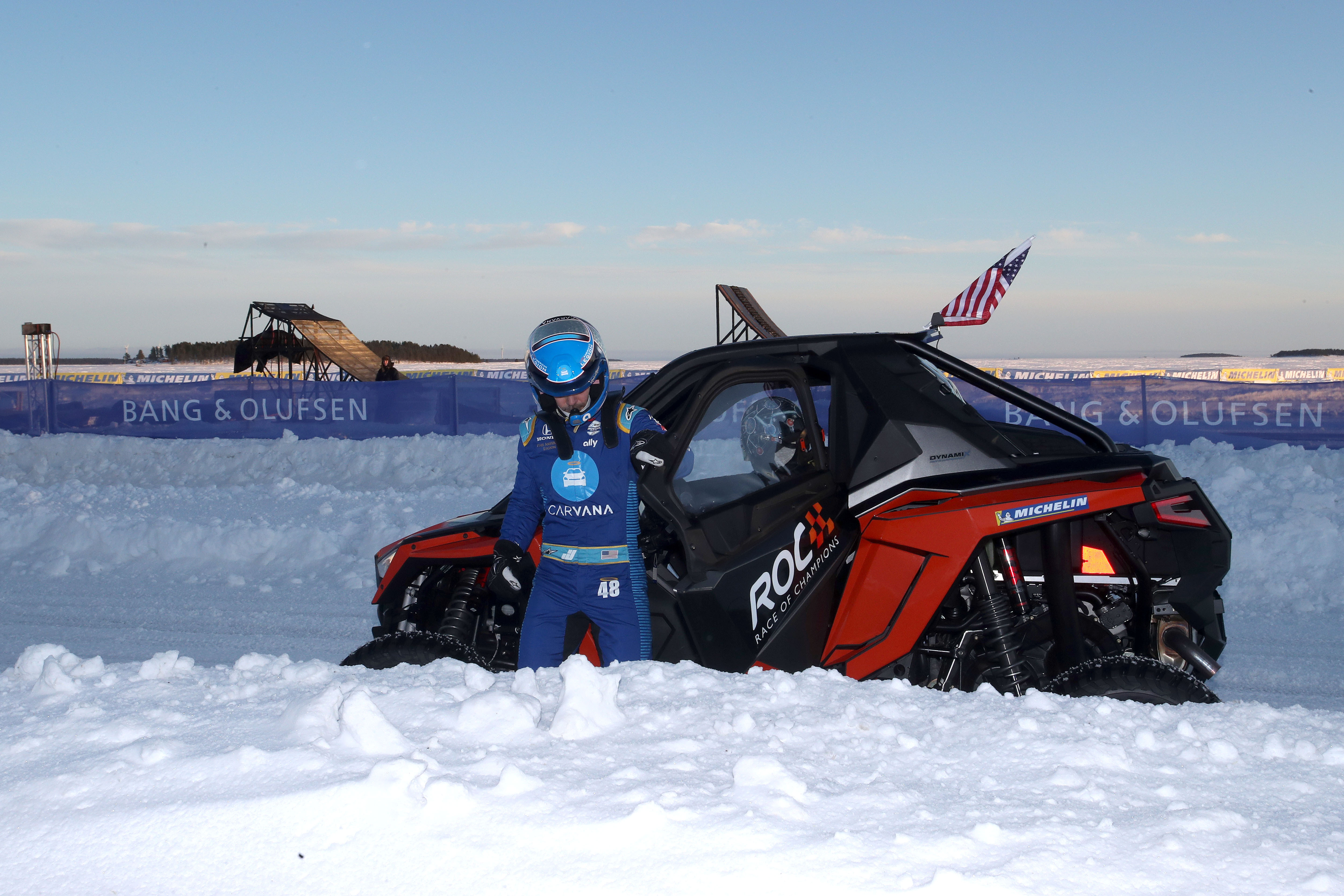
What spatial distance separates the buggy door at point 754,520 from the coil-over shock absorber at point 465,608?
2.78ft

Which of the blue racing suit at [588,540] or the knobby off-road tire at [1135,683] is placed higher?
the blue racing suit at [588,540]

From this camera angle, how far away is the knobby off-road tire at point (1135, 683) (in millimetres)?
3146

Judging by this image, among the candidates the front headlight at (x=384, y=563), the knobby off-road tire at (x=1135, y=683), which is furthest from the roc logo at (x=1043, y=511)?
the front headlight at (x=384, y=563)

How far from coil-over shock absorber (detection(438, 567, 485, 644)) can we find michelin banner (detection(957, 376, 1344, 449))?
9.53 meters

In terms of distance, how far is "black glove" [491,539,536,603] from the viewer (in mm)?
3551

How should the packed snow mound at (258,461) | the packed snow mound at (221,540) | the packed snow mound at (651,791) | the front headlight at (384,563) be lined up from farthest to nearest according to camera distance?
the packed snow mound at (258,461) < the packed snow mound at (221,540) < the front headlight at (384,563) < the packed snow mound at (651,791)

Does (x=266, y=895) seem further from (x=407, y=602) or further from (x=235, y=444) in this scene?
(x=235, y=444)

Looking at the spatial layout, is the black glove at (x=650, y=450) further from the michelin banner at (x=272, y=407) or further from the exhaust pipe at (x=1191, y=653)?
the michelin banner at (x=272, y=407)

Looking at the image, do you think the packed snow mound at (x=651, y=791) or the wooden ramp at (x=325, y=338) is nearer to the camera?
the packed snow mound at (x=651, y=791)

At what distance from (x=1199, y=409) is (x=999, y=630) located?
419 inches

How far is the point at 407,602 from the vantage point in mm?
4188

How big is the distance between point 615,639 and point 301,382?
531 inches

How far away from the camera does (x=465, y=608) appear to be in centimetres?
398

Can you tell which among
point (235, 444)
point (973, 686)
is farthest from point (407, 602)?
point (235, 444)
